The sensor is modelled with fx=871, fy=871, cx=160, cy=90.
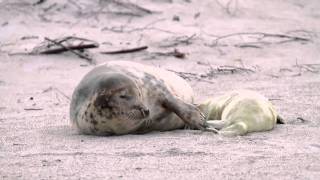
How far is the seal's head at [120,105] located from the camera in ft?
17.7

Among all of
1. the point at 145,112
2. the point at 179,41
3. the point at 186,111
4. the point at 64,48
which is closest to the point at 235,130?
the point at 186,111

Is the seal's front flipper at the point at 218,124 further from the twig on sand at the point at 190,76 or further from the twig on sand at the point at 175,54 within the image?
the twig on sand at the point at 175,54

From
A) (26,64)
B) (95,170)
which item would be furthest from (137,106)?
(26,64)

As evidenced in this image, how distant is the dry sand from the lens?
14.4 feet

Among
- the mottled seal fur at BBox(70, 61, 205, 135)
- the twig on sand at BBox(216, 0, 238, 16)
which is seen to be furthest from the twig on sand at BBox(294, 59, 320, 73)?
the mottled seal fur at BBox(70, 61, 205, 135)

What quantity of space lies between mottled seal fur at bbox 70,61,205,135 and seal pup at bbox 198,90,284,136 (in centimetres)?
16

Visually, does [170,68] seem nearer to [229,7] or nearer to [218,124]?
[229,7]

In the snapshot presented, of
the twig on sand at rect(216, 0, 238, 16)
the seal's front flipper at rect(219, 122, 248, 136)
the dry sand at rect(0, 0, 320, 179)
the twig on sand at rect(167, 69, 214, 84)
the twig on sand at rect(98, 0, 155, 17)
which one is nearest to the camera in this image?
the dry sand at rect(0, 0, 320, 179)

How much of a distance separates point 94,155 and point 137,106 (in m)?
0.79

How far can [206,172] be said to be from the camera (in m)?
4.18

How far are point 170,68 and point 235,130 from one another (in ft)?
10.1

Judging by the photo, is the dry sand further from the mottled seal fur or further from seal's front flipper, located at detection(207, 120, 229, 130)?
seal's front flipper, located at detection(207, 120, 229, 130)

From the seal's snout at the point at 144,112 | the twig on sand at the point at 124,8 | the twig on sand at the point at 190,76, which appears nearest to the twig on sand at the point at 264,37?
the twig on sand at the point at 124,8

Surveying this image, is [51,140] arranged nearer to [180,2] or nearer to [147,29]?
[147,29]
